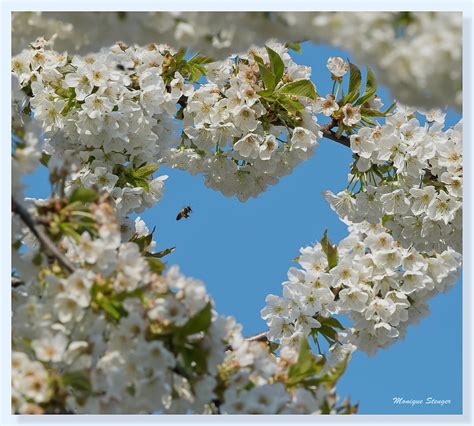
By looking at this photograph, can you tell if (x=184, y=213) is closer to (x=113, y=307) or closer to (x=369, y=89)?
(x=369, y=89)

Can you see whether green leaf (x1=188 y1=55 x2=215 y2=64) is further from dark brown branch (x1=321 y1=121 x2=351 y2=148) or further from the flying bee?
the flying bee

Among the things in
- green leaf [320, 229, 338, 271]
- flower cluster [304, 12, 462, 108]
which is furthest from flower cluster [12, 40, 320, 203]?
flower cluster [304, 12, 462, 108]

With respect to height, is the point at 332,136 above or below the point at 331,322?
above

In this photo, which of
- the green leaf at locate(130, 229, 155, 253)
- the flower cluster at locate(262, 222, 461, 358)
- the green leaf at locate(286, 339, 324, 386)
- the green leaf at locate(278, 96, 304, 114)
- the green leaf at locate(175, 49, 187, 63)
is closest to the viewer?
the green leaf at locate(286, 339, 324, 386)

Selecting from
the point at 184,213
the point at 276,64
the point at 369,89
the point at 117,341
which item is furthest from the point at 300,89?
the point at 117,341

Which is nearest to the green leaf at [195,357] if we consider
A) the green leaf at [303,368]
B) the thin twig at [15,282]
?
the green leaf at [303,368]

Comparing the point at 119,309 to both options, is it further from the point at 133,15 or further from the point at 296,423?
the point at 133,15
